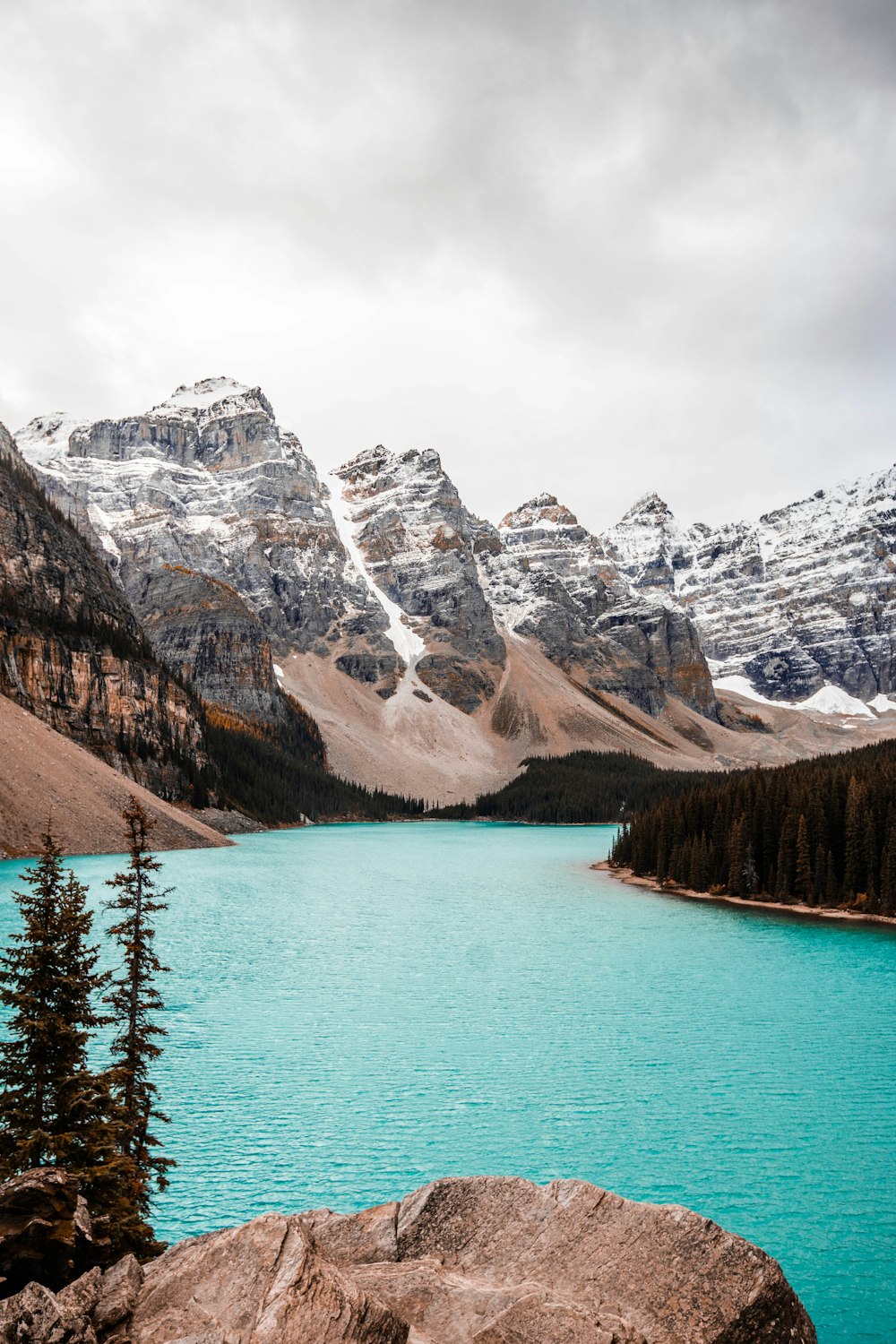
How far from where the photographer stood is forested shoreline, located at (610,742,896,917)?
2280 inches

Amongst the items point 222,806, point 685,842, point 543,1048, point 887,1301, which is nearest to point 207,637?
point 222,806

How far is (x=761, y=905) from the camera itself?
62562 mm

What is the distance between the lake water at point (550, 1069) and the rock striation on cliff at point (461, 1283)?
7183mm

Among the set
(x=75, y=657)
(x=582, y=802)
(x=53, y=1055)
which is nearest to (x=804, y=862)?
(x=53, y=1055)

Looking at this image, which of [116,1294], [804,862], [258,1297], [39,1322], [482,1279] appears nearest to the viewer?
[39,1322]

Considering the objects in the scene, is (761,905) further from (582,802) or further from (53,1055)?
(582,802)

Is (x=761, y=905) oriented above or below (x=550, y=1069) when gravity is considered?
below

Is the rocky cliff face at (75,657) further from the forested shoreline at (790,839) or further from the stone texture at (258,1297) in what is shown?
the stone texture at (258,1297)

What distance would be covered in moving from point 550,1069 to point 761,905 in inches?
1748

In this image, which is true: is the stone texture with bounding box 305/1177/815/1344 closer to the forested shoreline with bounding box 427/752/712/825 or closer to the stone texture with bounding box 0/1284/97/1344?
the stone texture with bounding box 0/1284/97/1344

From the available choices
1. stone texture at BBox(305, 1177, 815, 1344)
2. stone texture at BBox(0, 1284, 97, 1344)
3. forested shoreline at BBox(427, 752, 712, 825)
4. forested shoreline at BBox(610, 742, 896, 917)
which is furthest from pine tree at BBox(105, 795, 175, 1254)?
forested shoreline at BBox(427, 752, 712, 825)

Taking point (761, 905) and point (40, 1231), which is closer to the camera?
point (40, 1231)

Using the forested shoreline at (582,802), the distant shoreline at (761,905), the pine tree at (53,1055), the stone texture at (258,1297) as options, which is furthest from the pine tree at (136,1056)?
the forested shoreline at (582,802)

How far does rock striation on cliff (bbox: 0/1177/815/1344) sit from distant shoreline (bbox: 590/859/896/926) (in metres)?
54.0
